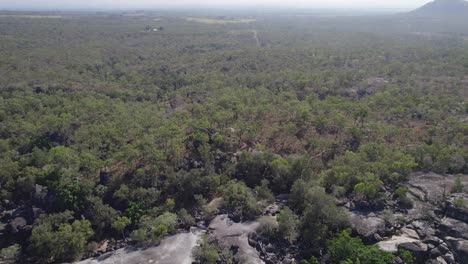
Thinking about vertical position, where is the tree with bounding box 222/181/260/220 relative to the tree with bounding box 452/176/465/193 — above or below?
below

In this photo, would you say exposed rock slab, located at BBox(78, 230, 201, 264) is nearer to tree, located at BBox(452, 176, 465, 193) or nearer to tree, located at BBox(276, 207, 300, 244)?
tree, located at BBox(276, 207, 300, 244)

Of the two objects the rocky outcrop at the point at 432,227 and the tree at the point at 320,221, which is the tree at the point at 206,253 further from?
the rocky outcrop at the point at 432,227

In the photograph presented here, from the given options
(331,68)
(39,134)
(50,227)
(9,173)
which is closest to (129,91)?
(39,134)

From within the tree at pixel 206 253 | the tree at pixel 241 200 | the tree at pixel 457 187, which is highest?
the tree at pixel 457 187

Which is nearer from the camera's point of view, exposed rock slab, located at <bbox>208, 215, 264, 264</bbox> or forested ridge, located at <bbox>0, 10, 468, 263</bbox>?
exposed rock slab, located at <bbox>208, 215, 264, 264</bbox>

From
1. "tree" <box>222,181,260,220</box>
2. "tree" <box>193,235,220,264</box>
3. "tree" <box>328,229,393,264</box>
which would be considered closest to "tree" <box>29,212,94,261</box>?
"tree" <box>193,235,220,264</box>

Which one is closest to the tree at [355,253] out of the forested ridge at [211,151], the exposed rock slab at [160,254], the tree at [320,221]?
the forested ridge at [211,151]

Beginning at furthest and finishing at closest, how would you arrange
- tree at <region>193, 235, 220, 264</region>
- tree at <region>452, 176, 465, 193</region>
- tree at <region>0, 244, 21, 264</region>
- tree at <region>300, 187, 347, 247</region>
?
1. tree at <region>452, 176, 465, 193</region>
2. tree at <region>300, 187, 347, 247</region>
3. tree at <region>0, 244, 21, 264</region>
4. tree at <region>193, 235, 220, 264</region>

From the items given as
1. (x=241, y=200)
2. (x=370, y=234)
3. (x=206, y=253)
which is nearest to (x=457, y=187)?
(x=370, y=234)
